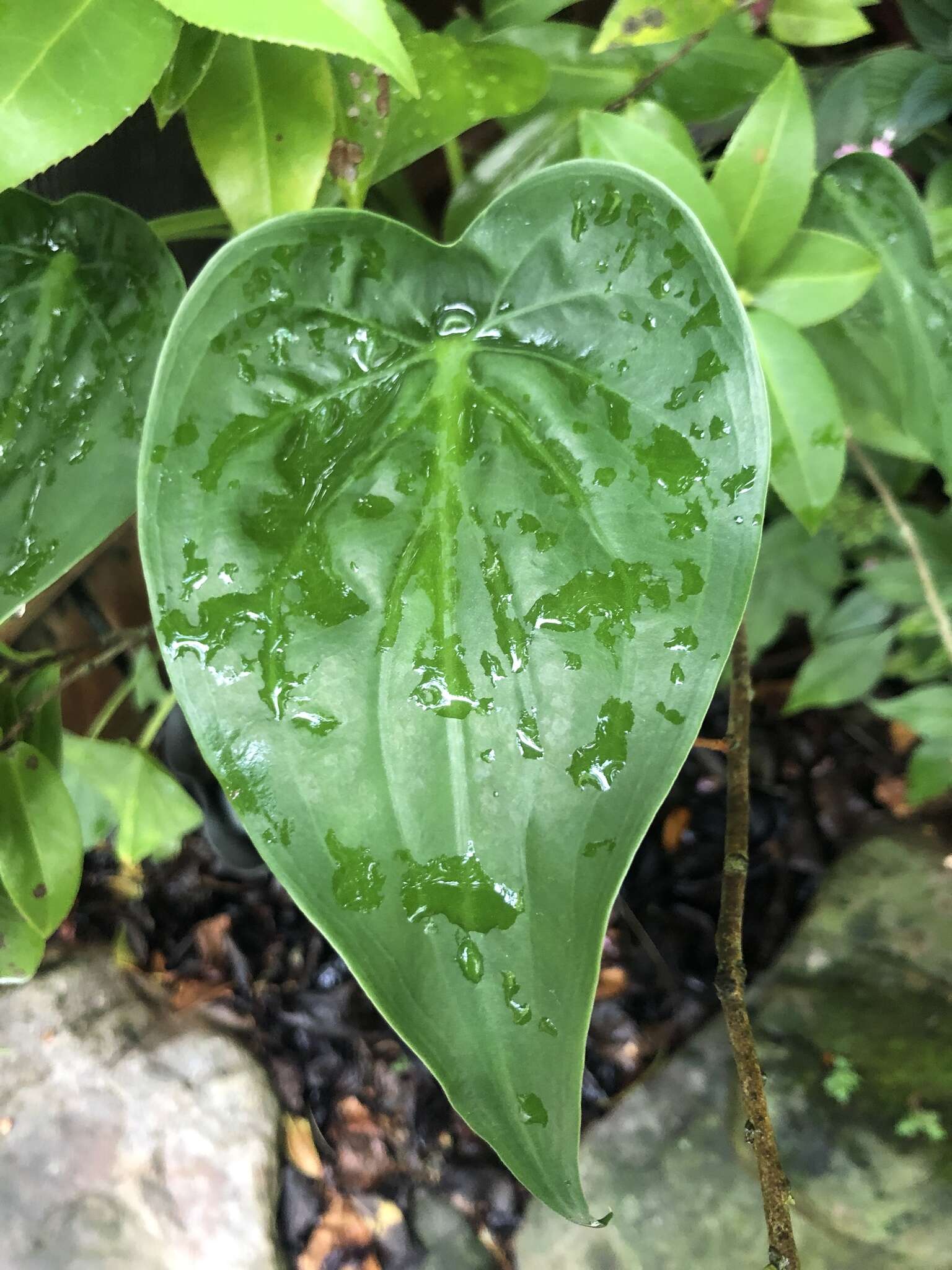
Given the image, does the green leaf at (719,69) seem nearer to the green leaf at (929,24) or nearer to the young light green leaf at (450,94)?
the young light green leaf at (450,94)

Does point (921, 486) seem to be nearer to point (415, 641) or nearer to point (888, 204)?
point (888, 204)

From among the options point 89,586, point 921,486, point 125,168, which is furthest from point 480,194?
point 921,486

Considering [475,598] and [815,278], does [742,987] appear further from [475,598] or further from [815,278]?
[815,278]

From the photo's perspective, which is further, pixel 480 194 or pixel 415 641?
pixel 480 194

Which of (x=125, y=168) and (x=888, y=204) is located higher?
(x=125, y=168)

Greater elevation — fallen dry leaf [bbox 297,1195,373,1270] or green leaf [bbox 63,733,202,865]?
green leaf [bbox 63,733,202,865]

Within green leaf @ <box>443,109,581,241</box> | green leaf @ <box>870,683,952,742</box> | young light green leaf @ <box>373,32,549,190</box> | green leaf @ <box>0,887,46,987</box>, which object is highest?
young light green leaf @ <box>373,32,549,190</box>

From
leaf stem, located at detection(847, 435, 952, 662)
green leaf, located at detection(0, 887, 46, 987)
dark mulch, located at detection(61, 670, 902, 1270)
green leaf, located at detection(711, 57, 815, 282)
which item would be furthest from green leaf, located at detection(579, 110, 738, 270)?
dark mulch, located at detection(61, 670, 902, 1270)

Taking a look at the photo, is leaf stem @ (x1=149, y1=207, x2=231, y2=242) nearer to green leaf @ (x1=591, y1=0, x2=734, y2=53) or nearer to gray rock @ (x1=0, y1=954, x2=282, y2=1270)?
green leaf @ (x1=591, y1=0, x2=734, y2=53)
